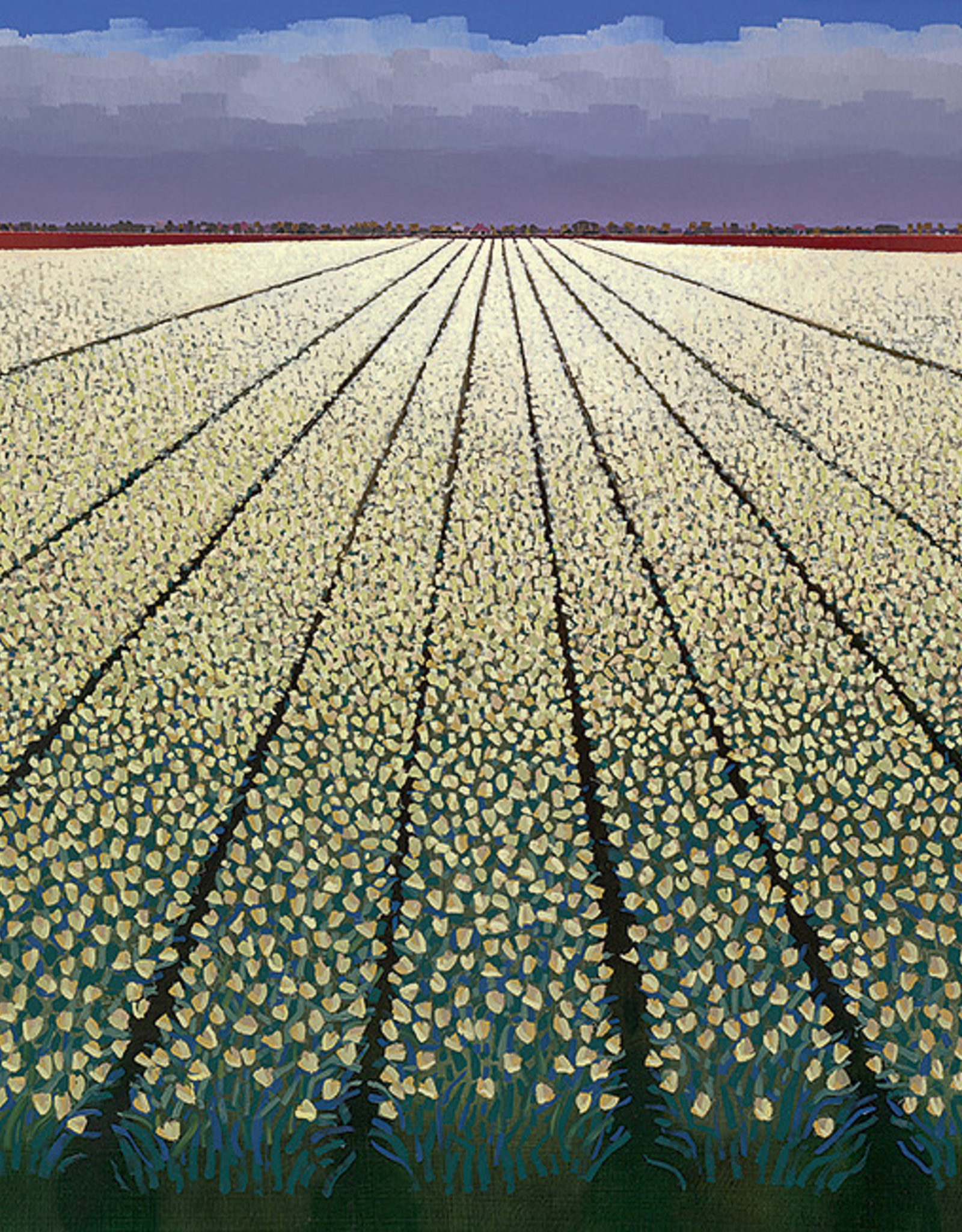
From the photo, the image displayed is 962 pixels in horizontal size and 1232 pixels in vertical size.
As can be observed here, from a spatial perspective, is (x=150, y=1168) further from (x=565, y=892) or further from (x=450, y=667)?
(x=450, y=667)

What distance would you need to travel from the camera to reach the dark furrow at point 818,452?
9.20 ft

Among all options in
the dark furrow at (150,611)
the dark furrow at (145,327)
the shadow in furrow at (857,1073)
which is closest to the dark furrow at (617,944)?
the shadow in furrow at (857,1073)

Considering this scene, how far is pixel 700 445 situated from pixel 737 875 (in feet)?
8.31

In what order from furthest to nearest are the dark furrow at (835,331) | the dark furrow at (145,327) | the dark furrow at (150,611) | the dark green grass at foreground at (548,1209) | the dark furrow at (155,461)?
the dark furrow at (835,331) → the dark furrow at (145,327) → the dark furrow at (155,461) → the dark furrow at (150,611) → the dark green grass at foreground at (548,1209)

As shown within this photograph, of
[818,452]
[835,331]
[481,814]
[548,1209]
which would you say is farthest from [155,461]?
[835,331]

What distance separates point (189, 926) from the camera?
4.38ft

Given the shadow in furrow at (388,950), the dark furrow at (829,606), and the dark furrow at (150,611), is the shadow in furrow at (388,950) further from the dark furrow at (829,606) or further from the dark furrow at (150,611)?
the dark furrow at (829,606)

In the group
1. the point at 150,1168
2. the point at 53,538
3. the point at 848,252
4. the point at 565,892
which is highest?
the point at 848,252

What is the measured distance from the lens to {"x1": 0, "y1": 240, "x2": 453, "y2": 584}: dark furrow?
2.74 meters

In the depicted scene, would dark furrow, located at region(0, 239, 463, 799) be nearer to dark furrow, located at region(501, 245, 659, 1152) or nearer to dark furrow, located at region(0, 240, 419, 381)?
dark furrow, located at region(501, 245, 659, 1152)

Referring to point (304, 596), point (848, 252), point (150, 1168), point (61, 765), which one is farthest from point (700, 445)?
point (848, 252)

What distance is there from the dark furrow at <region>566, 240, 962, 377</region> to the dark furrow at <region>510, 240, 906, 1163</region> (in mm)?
3128

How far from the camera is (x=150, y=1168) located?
107 centimetres

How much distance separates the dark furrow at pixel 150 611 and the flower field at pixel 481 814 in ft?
0.04
